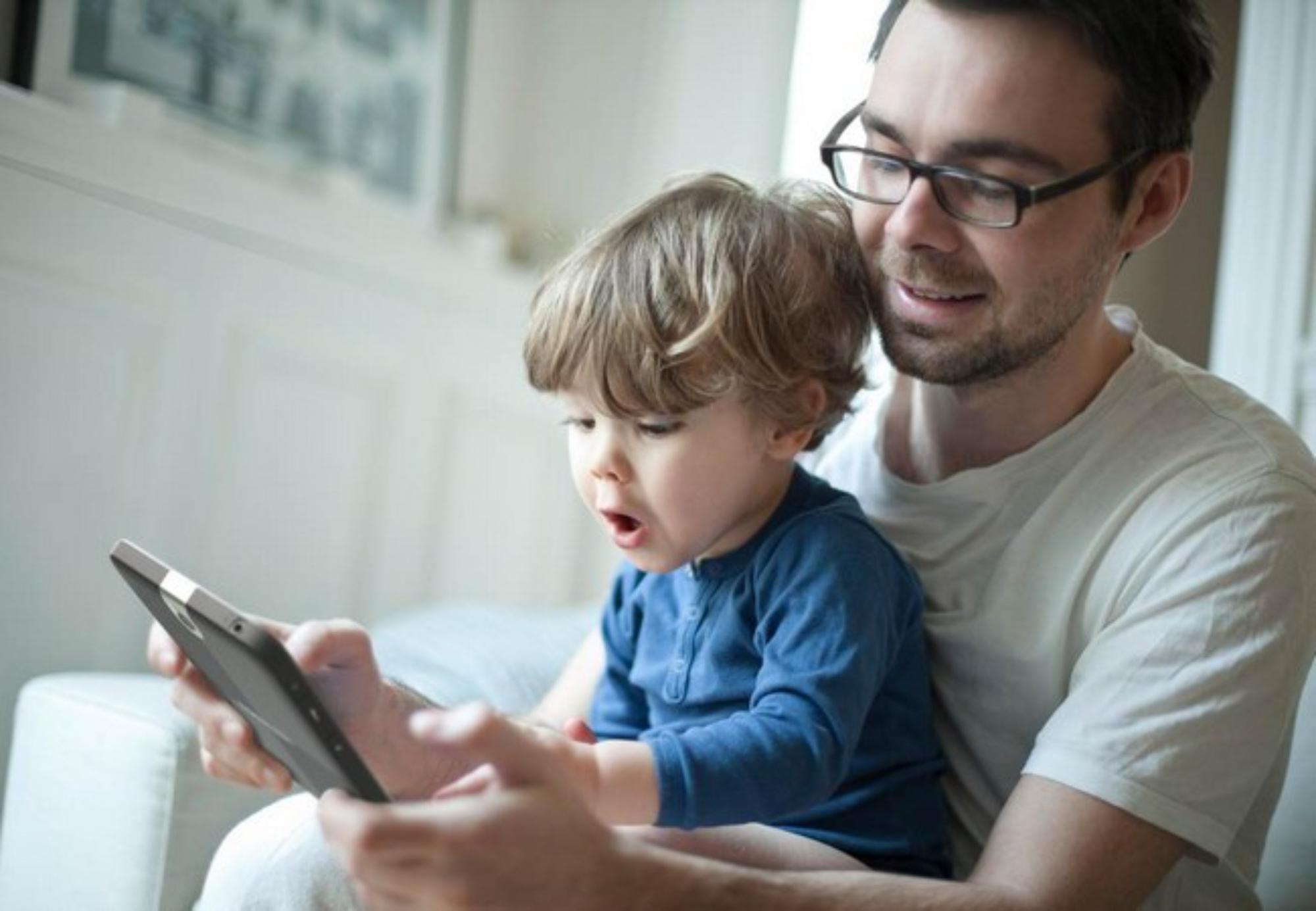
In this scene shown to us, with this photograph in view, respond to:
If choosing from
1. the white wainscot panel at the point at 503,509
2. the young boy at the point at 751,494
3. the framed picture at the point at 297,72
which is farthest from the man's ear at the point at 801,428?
the white wainscot panel at the point at 503,509

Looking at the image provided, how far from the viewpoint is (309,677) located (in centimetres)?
103

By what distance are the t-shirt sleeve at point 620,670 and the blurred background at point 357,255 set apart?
0.50 meters

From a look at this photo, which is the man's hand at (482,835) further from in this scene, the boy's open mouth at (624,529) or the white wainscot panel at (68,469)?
the white wainscot panel at (68,469)

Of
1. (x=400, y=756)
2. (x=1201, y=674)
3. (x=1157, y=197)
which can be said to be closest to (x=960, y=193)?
(x=1157, y=197)

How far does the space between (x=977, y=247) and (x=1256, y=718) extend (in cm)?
47

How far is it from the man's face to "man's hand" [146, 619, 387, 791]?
58cm

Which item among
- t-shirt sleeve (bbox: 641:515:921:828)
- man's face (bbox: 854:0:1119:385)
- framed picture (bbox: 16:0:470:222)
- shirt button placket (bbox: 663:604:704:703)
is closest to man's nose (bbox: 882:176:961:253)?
man's face (bbox: 854:0:1119:385)

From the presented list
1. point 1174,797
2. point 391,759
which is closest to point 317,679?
point 391,759

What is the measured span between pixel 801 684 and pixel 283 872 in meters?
0.43

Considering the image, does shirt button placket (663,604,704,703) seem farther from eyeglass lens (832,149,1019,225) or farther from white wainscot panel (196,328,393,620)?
white wainscot panel (196,328,393,620)

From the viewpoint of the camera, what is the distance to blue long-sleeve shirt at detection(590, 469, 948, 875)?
103 cm

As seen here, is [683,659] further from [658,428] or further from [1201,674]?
[1201,674]

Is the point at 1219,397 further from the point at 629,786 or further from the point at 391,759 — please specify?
the point at 391,759

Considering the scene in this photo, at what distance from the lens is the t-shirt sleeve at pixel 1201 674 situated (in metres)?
1.10
